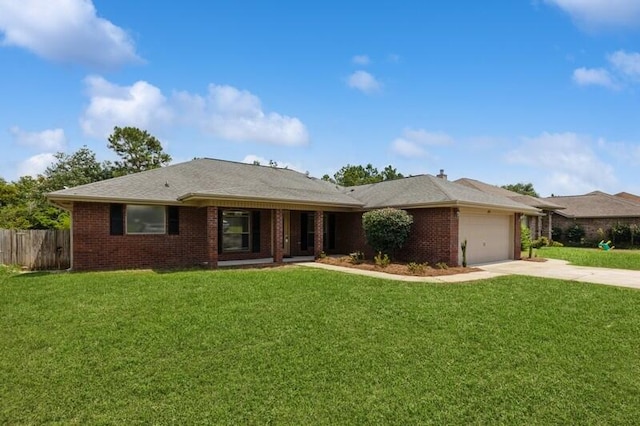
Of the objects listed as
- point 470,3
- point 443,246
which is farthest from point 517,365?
point 470,3

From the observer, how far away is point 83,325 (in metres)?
6.60

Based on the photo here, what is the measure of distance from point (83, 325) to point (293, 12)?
10.9 m

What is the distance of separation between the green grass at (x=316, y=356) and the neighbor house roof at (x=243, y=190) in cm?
452

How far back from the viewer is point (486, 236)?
52.7ft

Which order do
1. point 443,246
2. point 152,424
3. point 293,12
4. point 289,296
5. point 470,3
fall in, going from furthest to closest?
point 443,246, point 293,12, point 470,3, point 289,296, point 152,424

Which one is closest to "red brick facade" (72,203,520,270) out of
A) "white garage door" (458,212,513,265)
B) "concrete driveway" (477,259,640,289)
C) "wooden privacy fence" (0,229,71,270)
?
"white garage door" (458,212,513,265)

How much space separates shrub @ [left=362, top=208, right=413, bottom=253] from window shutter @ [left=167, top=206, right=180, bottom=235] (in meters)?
7.23

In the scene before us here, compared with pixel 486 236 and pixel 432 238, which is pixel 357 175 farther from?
pixel 432 238

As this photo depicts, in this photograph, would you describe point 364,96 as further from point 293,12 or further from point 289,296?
point 289,296

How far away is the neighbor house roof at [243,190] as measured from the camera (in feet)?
42.0

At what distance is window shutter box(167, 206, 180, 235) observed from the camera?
13953mm

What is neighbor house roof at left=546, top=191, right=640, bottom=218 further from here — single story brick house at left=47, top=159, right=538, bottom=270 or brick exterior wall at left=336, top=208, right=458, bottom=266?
brick exterior wall at left=336, top=208, right=458, bottom=266

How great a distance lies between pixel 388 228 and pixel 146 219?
8827mm

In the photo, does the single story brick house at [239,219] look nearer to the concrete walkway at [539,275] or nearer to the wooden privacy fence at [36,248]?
the wooden privacy fence at [36,248]
